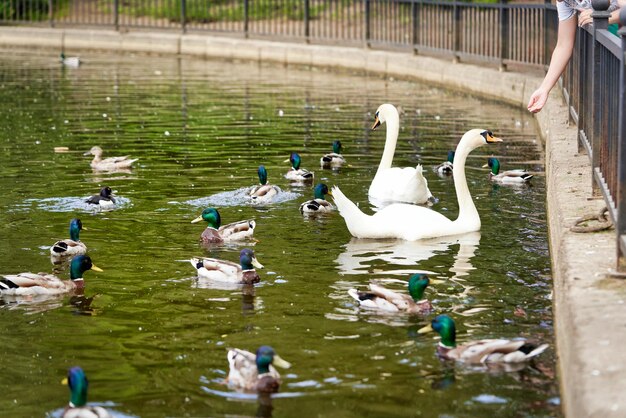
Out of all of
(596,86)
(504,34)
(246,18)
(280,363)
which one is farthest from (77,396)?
(246,18)

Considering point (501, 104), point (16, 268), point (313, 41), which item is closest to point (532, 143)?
point (501, 104)

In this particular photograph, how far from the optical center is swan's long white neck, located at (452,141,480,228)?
13555 mm

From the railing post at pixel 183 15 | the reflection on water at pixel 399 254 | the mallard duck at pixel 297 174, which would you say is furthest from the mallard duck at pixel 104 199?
the railing post at pixel 183 15

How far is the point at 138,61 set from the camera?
3609cm

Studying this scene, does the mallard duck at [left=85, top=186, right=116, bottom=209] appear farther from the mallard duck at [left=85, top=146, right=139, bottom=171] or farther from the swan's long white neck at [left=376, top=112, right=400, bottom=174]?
the swan's long white neck at [left=376, top=112, right=400, bottom=174]

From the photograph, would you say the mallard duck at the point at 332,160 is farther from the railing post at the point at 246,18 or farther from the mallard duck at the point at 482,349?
the railing post at the point at 246,18

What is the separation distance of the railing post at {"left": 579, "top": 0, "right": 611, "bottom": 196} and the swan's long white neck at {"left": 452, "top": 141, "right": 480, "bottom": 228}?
1.99 meters

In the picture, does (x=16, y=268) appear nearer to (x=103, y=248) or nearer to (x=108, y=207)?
(x=103, y=248)

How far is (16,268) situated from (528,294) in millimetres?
4437

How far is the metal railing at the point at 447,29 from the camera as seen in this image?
1012cm

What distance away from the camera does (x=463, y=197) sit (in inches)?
545

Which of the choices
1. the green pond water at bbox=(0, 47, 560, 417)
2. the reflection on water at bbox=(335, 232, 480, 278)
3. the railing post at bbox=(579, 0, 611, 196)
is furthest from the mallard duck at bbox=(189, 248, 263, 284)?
the railing post at bbox=(579, 0, 611, 196)

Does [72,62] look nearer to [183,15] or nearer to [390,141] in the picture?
[183,15]

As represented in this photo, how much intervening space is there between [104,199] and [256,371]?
7.18 m
